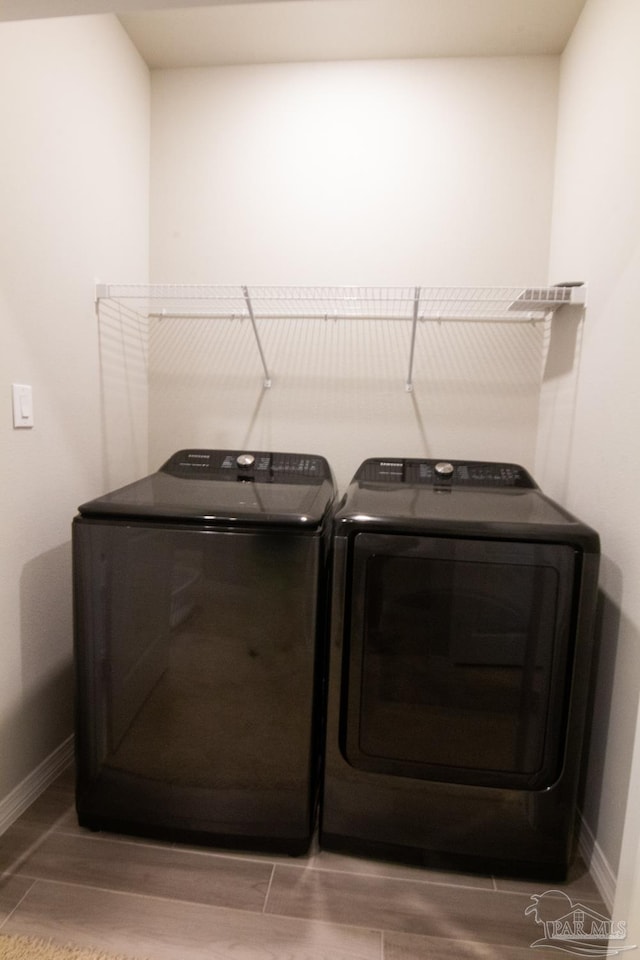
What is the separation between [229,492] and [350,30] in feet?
5.69

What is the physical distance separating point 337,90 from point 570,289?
4.05 feet

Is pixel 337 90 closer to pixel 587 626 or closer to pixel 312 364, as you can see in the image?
pixel 312 364

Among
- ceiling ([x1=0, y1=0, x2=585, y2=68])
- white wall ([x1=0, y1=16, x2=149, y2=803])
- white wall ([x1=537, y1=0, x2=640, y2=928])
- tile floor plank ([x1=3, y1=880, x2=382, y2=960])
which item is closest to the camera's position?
tile floor plank ([x1=3, y1=880, x2=382, y2=960])

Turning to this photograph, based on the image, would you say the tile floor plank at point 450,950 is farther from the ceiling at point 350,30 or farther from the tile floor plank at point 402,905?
the ceiling at point 350,30

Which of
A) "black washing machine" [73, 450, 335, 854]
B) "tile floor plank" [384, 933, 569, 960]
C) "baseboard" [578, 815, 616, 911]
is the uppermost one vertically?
"black washing machine" [73, 450, 335, 854]

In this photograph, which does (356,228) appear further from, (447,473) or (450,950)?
(450,950)

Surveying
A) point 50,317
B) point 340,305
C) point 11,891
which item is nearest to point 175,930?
point 11,891

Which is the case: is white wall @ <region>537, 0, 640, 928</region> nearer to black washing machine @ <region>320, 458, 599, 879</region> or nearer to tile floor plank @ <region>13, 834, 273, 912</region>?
black washing machine @ <region>320, 458, 599, 879</region>

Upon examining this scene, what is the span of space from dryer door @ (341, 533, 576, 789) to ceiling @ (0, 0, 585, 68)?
5.95 feet

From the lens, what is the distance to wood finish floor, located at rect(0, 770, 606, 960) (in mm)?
1091

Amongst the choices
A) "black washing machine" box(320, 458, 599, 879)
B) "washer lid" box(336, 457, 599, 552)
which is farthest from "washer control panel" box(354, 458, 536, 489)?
"black washing machine" box(320, 458, 599, 879)

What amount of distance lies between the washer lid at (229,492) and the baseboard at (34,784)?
0.87 metres

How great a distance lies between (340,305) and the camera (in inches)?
76.2

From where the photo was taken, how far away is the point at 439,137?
6.08 ft
